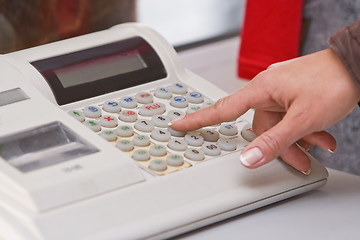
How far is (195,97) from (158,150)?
0.40 feet

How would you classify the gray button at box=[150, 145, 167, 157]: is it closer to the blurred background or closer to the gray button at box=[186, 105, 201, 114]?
the gray button at box=[186, 105, 201, 114]

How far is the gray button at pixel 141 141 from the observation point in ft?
1.96

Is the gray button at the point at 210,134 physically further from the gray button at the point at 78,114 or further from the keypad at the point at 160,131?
the gray button at the point at 78,114

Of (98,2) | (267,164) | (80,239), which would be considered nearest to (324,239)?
(267,164)

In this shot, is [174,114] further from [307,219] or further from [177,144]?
[307,219]

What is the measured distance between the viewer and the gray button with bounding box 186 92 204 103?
2.25 ft

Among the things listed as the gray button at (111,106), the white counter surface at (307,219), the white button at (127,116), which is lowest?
the white counter surface at (307,219)

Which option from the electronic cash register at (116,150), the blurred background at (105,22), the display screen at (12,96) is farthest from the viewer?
the blurred background at (105,22)

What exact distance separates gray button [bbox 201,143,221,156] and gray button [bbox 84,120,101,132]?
104 millimetres

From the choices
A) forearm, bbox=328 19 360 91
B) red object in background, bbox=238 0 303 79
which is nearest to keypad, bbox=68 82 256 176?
forearm, bbox=328 19 360 91

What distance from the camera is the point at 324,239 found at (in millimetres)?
548

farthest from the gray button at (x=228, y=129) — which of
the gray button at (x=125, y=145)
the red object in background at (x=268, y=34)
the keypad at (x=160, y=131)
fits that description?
the red object in background at (x=268, y=34)

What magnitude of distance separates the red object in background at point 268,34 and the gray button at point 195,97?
0.32m

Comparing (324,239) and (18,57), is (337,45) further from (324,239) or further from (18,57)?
(18,57)
